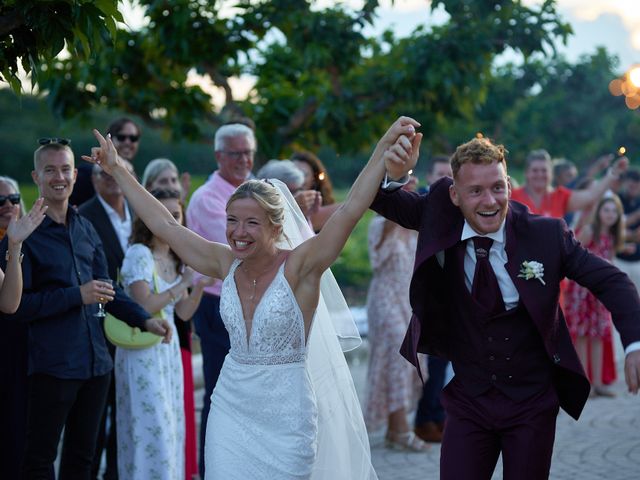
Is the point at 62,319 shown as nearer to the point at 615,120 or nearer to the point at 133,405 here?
the point at 133,405

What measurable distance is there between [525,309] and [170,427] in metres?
2.83

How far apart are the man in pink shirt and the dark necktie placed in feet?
8.84

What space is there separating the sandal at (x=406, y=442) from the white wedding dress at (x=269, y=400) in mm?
3971

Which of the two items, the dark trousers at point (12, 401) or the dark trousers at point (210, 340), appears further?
the dark trousers at point (210, 340)

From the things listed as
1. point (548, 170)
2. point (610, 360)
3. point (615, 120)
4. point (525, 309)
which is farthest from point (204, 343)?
point (615, 120)

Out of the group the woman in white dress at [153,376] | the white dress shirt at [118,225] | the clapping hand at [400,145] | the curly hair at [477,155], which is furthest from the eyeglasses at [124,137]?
the clapping hand at [400,145]

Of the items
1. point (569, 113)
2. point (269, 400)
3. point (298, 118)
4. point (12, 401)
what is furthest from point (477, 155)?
point (569, 113)

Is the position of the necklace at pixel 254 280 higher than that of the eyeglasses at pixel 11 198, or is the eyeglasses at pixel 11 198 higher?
the eyeglasses at pixel 11 198

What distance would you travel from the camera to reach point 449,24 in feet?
33.7

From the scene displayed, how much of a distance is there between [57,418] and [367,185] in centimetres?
243

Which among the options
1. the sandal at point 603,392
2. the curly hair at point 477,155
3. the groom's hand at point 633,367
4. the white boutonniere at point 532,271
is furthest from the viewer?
the sandal at point 603,392

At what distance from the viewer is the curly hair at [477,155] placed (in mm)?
5008

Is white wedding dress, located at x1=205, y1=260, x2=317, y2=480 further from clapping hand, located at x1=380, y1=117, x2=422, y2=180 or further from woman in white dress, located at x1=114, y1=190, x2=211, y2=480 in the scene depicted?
woman in white dress, located at x1=114, y1=190, x2=211, y2=480

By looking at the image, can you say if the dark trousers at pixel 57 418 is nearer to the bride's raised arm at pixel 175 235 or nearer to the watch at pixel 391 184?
the bride's raised arm at pixel 175 235
